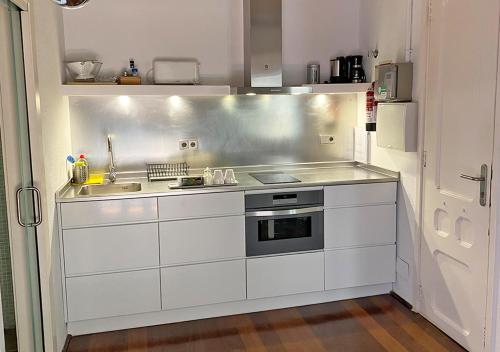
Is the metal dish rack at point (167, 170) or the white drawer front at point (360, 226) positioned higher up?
the metal dish rack at point (167, 170)

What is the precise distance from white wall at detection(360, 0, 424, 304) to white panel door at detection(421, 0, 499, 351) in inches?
5.4

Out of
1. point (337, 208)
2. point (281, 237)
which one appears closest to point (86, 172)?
point (281, 237)

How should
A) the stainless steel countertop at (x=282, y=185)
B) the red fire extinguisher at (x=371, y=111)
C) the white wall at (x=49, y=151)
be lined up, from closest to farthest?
the white wall at (x=49, y=151), the stainless steel countertop at (x=282, y=185), the red fire extinguisher at (x=371, y=111)

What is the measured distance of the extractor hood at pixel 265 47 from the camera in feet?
11.6

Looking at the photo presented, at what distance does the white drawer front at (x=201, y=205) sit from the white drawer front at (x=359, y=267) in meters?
0.80

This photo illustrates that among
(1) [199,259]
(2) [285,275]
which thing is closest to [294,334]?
(2) [285,275]

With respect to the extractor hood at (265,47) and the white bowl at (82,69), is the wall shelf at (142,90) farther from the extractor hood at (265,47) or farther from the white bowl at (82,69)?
the extractor hood at (265,47)

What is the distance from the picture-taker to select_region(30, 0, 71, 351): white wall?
8.59ft

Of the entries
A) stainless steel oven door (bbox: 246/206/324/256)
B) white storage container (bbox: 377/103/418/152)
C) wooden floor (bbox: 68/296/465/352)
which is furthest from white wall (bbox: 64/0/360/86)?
wooden floor (bbox: 68/296/465/352)

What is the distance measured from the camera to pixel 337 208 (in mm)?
3504

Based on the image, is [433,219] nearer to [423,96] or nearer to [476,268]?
[476,268]

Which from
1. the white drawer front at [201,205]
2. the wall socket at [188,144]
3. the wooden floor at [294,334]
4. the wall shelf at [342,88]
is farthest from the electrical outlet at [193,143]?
the wooden floor at [294,334]

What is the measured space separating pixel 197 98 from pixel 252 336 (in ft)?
6.14

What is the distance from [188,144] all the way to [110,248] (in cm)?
112
